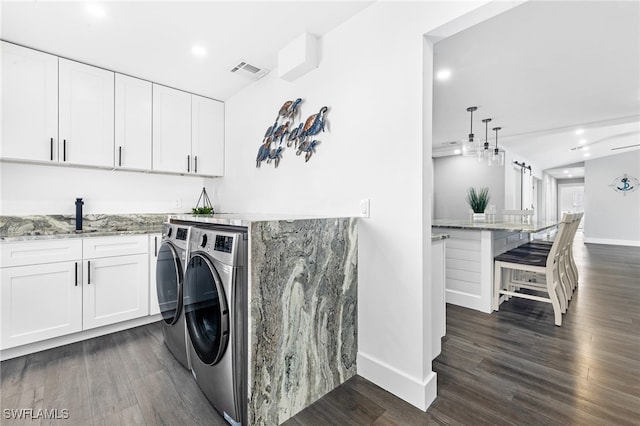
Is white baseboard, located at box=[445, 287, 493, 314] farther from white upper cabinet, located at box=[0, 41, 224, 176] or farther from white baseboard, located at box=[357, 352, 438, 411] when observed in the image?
white upper cabinet, located at box=[0, 41, 224, 176]

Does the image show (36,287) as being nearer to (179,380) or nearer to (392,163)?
(179,380)

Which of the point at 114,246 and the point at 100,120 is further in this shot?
the point at 100,120

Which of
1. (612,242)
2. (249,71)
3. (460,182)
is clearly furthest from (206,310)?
(612,242)

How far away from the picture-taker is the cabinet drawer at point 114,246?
237cm

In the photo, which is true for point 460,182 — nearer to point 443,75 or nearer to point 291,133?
point 443,75

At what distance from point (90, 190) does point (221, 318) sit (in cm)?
248

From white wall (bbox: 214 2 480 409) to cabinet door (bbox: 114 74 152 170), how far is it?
5.76 ft

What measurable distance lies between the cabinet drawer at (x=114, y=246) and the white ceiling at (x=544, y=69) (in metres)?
3.11

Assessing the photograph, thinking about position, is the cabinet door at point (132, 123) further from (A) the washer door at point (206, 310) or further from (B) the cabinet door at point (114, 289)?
(A) the washer door at point (206, 310)

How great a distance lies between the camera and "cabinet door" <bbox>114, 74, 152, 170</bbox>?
277cm

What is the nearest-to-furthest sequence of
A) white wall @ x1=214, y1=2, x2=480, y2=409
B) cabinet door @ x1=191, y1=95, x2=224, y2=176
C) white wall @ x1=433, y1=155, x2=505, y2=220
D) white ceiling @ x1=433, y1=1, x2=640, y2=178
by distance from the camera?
1. white wall @ x1=214, y1=2, x2=480, y2=409
2. white ceiling @ x1=433, y1=1, x2=640, y2=178
3. cabinet door @ x1=191, y1=95, x2=224, y2=176
4. white wall @ x1=433, y1=155, x2=505, y2=220

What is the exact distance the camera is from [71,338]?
7.67 feet

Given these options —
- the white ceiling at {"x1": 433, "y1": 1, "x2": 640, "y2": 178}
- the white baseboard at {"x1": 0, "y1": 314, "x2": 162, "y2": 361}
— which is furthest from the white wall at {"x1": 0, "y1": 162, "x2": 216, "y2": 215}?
the white ceiling at {"x1": 433, "y1": 1, "x2": 640, "y2": 178}

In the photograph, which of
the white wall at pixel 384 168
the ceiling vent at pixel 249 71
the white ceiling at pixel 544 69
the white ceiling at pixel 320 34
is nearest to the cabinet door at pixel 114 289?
the white wall at pixel 384 168
